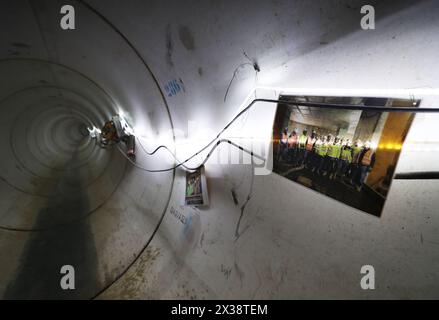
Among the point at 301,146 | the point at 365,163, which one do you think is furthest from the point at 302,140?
the point at 365,163

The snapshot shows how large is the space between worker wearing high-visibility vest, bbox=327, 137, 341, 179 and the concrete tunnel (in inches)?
4.4

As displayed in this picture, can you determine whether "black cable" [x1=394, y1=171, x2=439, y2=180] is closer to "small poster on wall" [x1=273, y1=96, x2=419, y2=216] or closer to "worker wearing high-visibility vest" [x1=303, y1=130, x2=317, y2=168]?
"small poster on wall" [x1=273, y1=96, x2=419, y2=216]

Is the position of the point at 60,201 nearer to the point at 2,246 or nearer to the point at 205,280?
the point at 2,246

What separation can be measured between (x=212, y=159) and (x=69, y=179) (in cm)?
332

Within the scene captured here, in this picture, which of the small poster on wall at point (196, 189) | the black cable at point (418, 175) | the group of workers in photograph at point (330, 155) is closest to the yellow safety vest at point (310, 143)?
the group of workers in photograph at point (330, 155)

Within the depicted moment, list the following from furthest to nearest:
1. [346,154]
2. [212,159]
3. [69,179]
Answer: [69,179], [212,159], [346,154]

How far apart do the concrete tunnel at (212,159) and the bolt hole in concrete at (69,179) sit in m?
0.02

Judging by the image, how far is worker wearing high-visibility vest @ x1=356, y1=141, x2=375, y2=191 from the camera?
74 centimetres

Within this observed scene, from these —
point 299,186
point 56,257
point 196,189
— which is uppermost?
point 299,186

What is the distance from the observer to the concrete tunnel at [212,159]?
0.69 metres

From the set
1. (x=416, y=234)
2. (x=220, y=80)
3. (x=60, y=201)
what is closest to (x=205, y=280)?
(x=416, y=234)

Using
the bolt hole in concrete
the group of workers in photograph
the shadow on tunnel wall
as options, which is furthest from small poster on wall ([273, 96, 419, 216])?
the shadow on tunnel wall

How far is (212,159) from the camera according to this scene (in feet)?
5.08

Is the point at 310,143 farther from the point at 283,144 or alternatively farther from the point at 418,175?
the point at 418,175
